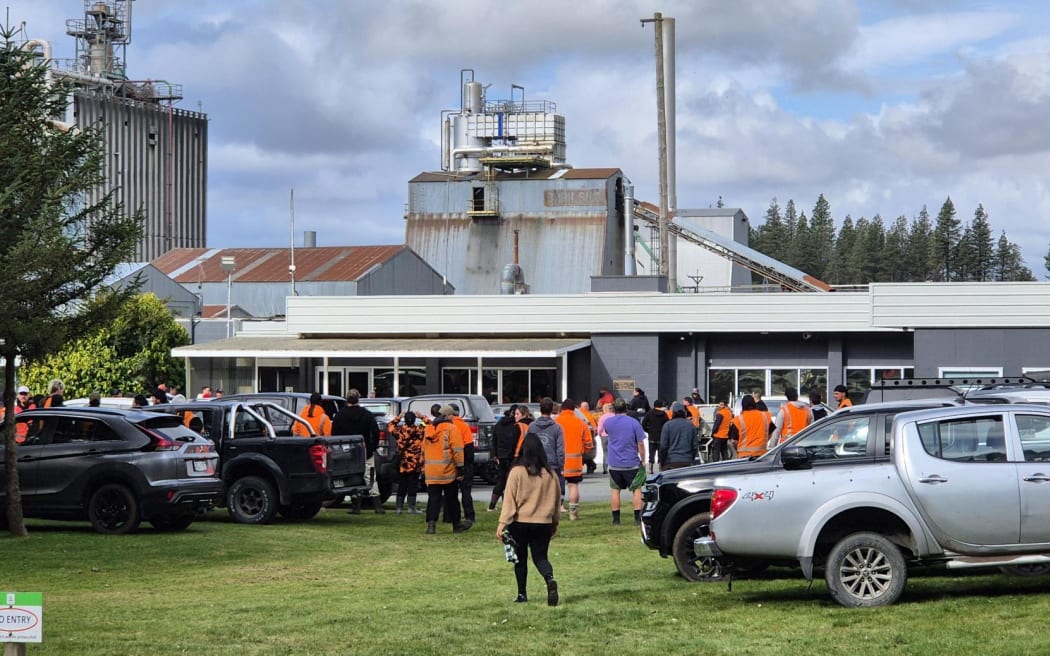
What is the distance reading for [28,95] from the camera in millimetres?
18641

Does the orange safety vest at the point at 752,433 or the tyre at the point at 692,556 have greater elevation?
the orange safety vest at the point at 752,433

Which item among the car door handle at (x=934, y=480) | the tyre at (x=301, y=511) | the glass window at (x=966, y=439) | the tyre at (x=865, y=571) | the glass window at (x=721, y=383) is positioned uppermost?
the glass window at (x=721, y=383)

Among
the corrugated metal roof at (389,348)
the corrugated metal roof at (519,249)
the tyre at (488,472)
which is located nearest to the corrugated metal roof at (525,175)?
the corrugated metal roof at (519,249)

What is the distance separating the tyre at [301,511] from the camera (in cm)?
2211

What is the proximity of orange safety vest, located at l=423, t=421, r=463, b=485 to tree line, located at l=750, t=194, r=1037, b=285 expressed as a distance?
123 meters

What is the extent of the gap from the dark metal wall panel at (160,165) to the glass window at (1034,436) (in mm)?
75042

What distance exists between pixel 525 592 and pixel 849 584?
9.09 feet

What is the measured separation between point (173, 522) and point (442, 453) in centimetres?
374

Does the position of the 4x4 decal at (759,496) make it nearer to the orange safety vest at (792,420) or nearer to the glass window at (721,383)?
the orange safety vest at (792,420)

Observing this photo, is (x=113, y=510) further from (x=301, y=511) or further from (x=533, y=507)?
(x=533, y=507)

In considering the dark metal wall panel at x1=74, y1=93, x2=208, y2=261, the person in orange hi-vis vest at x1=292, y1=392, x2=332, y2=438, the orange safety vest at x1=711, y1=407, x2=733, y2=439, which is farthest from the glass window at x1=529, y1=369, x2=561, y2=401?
the dark metal wall panel at x1=74, y1=93, x2=208, y2=261

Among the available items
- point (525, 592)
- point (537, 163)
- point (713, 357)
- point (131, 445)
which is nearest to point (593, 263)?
point (537, 163)

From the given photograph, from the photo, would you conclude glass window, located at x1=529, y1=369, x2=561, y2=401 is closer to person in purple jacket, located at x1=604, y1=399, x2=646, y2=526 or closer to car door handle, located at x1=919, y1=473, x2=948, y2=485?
person in purple jacket, located at x1=604, y1=399, x2=646, y2=526

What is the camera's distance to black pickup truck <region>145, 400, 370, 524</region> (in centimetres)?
2078
